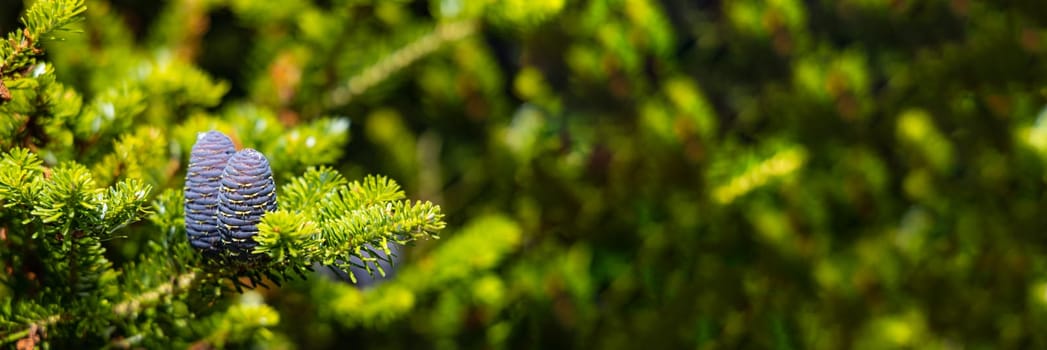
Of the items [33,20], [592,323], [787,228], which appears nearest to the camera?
[33,20]

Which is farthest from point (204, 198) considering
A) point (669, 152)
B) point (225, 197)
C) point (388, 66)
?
point (669, 152)

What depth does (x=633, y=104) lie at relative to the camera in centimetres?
75

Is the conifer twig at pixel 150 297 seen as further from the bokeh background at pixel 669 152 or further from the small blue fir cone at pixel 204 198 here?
the bokeh background at pixel 669 152

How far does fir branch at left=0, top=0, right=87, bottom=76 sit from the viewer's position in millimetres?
321

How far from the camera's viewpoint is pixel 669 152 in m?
0.73

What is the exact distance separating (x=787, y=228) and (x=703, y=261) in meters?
0.12

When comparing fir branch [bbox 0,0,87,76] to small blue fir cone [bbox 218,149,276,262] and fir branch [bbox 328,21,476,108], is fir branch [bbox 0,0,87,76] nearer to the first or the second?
small blue fir cone [bbox 218,149,276,262]

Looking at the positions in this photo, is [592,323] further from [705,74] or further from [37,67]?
[37,67]

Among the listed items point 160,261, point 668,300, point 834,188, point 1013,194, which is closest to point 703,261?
point 668,300

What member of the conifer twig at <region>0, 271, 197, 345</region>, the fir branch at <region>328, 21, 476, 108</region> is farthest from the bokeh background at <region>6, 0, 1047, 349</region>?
the conifer twig at <region>0, 271, 197, 345</region>

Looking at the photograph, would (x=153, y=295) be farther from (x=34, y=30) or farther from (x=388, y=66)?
(x=388, y=66)

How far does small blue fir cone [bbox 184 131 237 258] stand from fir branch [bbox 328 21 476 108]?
290 millimetres

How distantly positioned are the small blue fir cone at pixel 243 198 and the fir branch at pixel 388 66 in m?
0.31

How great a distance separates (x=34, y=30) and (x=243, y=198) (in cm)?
11
